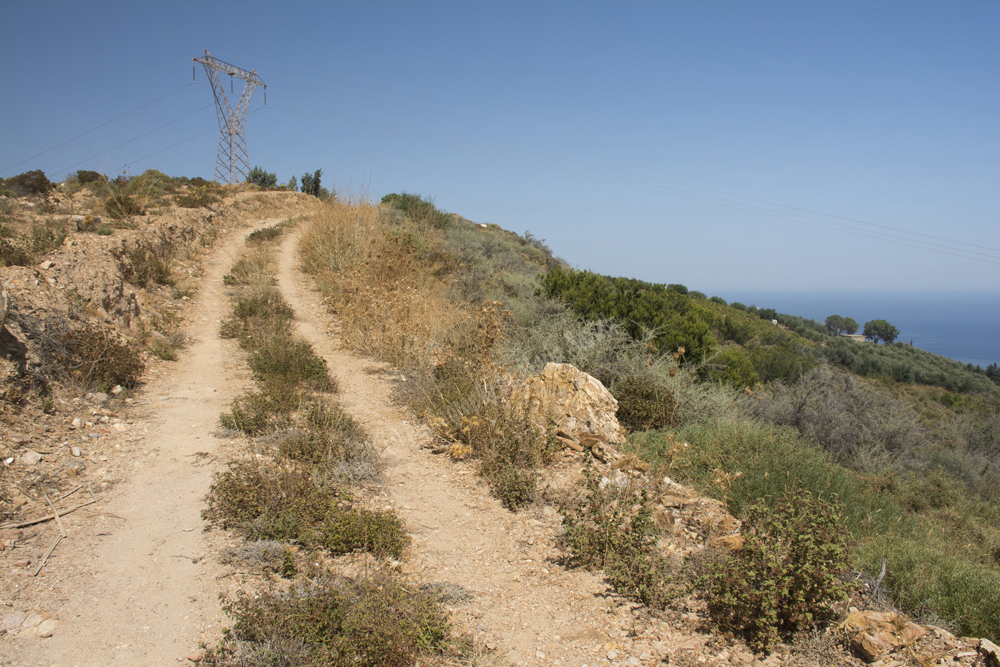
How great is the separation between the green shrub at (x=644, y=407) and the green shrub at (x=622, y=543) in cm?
190

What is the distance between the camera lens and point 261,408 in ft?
17.8

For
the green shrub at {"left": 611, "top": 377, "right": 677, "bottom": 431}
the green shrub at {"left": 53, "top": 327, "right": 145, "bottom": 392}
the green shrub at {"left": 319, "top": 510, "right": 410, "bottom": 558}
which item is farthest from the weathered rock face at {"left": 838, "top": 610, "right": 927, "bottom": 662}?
the green shrub at {"left": 53, "top": 327, "right": 145, "bottom": 392}

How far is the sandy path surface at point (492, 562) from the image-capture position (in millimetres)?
2914

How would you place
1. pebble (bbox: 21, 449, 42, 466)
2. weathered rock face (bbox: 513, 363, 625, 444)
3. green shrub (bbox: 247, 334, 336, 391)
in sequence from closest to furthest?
pebble (bbox: 21, 449, 42, 466)
weathered rock face (bbox: 513, 363, 625, 444)
green shrub (bbox: 247, 334, 336, 391)

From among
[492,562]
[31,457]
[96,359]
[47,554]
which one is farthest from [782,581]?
[96,359]

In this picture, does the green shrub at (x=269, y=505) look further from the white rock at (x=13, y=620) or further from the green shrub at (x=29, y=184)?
the green shrub at (x=29, y=184)

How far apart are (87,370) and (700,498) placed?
21.5 feet

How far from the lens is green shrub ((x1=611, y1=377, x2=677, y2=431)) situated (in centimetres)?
597

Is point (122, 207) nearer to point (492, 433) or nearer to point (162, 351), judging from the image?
point (162, 351)

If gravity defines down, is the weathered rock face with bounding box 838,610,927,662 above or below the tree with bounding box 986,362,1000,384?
below

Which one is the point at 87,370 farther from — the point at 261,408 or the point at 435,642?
the point at 435,642

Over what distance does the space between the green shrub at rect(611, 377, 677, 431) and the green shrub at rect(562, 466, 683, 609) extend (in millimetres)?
1904

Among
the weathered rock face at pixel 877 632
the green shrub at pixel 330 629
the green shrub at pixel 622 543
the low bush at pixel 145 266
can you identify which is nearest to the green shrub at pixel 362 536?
the green shrub at pixel 330 629

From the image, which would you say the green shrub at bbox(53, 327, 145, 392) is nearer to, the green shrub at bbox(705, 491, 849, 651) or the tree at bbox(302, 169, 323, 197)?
the green shrub at bbox(705, 491, 849, 651)
